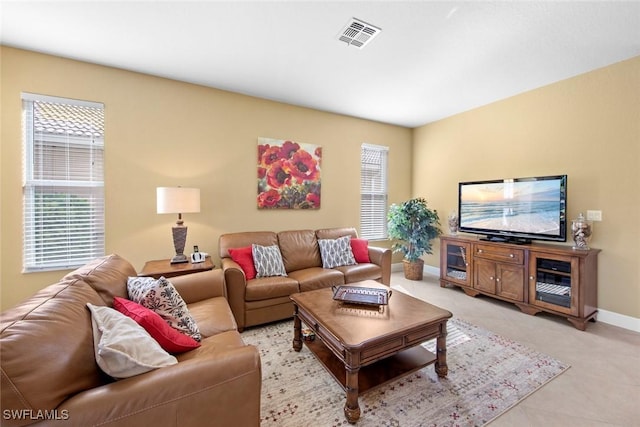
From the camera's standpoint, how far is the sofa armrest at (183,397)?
33.9 inches

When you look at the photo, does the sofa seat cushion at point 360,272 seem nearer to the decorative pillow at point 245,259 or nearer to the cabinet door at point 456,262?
the decorative pillow at point 245,259

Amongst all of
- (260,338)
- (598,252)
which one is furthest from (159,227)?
(598,252)

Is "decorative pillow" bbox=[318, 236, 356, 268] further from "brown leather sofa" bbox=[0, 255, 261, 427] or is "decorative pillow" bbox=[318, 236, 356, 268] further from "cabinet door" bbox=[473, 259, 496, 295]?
"brown leather sofa" bbox=[0, 255, 261, 427]

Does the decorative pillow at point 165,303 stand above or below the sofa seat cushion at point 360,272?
above

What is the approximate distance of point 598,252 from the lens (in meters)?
2.72

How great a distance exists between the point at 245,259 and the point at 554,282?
337 cm

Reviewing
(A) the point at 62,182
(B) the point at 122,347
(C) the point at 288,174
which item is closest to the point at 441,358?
(B) the point at 122,347

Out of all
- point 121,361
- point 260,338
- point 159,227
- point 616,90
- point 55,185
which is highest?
point 616,90

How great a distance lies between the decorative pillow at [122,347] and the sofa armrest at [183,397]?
5 centimetres

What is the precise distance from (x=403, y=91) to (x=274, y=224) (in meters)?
2.47

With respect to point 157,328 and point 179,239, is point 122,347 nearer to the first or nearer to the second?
point 157,328

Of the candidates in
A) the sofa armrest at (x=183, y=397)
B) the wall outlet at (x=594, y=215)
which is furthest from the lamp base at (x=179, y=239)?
the wall outlet at (x=594, y=215)

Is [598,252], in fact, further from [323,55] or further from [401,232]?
[323,55]

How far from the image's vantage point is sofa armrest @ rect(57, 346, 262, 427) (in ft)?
2.82
